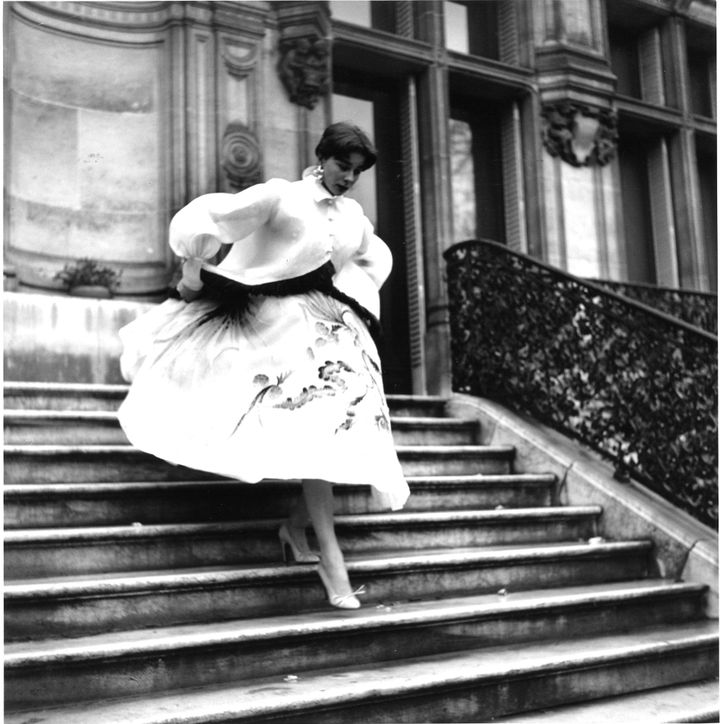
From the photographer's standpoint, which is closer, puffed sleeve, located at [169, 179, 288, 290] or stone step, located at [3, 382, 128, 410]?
puffed sleeve, located at [169, 179, 288, 290]

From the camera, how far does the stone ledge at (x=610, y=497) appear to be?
524 centimetres

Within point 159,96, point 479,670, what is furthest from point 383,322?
point 479,670

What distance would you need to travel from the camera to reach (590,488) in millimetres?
5730

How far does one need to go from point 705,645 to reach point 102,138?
17.9ft

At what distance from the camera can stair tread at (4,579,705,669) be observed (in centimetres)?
348

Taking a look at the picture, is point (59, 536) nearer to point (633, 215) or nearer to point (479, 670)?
point (479, 670)

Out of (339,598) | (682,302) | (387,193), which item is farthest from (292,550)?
(682,302)

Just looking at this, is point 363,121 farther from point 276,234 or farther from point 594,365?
point 276,234

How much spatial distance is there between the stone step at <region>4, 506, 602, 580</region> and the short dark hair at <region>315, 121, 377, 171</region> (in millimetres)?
1614

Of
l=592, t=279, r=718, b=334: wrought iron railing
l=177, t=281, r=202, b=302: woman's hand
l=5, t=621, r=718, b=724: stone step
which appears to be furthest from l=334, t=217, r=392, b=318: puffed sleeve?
l=592, t=279, r=718, b=334: wrought iron railing

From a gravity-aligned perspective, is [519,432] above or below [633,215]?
below

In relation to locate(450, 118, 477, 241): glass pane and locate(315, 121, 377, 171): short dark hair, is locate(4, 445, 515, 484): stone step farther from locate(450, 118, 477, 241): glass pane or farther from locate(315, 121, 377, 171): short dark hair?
locate(450, 118, 477, 241): glass pane

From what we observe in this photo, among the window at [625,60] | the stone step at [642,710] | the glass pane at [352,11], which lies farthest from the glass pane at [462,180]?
the stone step at [642,710]

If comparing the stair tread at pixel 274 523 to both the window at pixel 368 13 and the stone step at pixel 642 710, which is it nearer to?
the stone step at pixel 642 710
